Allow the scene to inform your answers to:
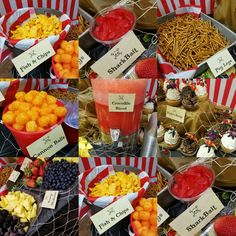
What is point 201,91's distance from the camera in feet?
5.82

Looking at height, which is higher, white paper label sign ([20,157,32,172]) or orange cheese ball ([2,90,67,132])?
orange cheese ball ([2,90,67,132])

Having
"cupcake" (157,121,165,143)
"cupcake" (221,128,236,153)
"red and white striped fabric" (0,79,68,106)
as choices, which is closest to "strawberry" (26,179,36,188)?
"red and white striped fabric" (0,79,68,106)

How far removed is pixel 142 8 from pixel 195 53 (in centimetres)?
26

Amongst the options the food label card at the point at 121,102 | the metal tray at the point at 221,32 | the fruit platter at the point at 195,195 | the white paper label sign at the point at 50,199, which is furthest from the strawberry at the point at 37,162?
the metal tray at the point at 221,32

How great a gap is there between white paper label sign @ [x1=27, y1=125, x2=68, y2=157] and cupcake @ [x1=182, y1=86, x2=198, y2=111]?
495 mm

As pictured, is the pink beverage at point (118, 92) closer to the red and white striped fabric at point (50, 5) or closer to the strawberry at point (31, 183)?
the red and white striped fabric at point (50, 5)

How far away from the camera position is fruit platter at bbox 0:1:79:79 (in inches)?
68.9

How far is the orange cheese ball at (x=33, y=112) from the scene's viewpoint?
175 cm

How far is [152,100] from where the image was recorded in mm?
1810

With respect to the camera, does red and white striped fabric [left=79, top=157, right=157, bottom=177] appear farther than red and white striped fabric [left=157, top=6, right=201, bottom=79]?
Yes

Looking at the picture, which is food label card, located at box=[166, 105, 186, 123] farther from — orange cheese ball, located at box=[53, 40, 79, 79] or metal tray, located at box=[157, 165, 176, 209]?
orange cheese ball, located at box=[53, 40, 79, 79]

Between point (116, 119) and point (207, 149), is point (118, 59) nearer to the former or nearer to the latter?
point (116, 119)

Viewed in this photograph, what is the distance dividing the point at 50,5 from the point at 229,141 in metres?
0.86

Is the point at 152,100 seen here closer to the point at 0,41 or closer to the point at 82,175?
the point at 82,175
